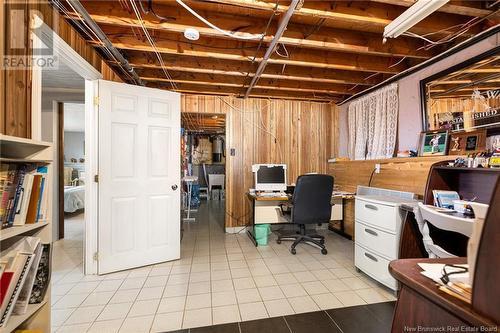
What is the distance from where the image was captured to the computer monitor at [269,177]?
353cm

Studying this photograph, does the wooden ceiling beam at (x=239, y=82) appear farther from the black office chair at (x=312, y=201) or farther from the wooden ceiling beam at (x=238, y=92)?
the black office chair at (x=312, y=201)

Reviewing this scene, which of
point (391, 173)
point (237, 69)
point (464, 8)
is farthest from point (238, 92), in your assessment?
point (464, 8)

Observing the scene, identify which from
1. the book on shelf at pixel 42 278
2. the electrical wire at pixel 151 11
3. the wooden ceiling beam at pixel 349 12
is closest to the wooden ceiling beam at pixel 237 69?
the electrical wire at pixel 151 11

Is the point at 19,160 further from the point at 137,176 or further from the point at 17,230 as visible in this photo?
the point at 137,176

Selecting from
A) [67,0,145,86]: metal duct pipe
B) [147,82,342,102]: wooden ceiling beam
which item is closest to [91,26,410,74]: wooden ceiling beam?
[67,0,145,86]: metal duct pipe

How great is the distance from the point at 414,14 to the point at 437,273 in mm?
1666

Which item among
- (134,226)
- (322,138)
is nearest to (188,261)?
(134,226)

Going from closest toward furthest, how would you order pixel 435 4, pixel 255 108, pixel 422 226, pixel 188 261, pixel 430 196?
pixel 435 4, pixel 422 226, pixel 430 196, pixel 188 261, pixel 255 108

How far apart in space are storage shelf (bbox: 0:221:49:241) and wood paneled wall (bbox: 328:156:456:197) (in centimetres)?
314

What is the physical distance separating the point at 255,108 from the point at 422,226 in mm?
3032

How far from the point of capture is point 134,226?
2.45 meters

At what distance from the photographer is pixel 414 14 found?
4.85 feet

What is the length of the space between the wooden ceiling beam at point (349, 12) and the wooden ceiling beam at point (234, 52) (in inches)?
18.5

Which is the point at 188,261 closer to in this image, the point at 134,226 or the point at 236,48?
the point at 134,226
